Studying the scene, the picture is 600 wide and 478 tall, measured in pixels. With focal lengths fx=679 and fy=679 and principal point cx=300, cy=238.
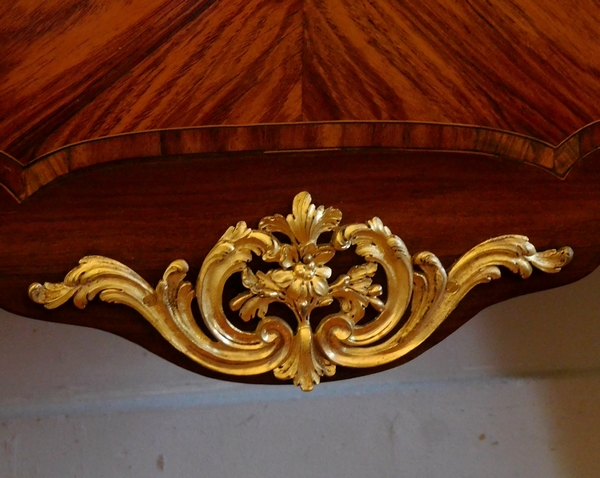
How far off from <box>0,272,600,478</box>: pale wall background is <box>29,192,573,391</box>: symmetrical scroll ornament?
0.40 metres

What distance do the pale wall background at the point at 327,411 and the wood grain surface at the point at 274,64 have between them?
0.48 m

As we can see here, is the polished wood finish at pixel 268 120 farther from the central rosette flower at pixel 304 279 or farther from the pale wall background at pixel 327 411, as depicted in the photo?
the pale wall background at pixel 327 411

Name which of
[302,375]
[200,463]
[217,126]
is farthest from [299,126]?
[200,463]

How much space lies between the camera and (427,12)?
1.02ft

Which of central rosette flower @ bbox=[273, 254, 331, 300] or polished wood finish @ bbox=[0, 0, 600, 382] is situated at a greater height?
polished wood finish @ bbox=[0, 0, 600, 382]

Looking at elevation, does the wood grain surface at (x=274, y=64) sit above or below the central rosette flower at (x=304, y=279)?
above

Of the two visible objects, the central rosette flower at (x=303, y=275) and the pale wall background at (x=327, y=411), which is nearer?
the central rosette flower at (x=303, y=275)

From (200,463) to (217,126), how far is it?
0.52 metres

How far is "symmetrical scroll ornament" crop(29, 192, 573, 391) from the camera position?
13.0 inches

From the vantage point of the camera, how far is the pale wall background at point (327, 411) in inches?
28.4

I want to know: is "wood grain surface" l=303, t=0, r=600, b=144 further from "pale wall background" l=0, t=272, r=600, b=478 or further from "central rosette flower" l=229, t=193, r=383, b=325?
"pale wall background" l=0, t=272, r=600, b=478

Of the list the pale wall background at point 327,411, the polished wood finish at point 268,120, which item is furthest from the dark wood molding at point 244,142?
the pale wall background at point 327,411

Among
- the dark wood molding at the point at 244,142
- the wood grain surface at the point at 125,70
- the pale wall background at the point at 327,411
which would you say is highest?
the wood grain surface at the point at 125,70

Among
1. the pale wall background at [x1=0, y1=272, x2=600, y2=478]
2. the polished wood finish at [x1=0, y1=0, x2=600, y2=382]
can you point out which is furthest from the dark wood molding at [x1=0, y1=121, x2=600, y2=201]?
the pale wall background at [x1=0, y1=272, x2=600, y2=478]
